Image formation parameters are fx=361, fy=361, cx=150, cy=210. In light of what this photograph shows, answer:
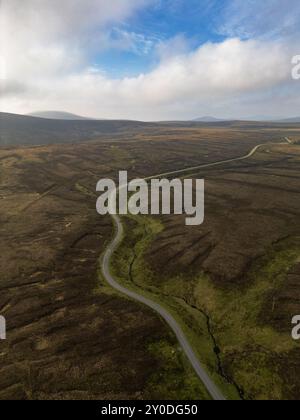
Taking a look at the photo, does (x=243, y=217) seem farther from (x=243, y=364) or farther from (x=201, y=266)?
(x=243, y=364)

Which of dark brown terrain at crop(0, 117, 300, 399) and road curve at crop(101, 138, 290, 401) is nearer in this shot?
road curve at crop(101, 138, 290, 401)

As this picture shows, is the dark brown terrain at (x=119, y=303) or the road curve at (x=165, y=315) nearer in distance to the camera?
the road curve at (x=165, y=315)

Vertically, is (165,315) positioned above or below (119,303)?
below

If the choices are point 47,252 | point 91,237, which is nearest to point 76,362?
point 47,252

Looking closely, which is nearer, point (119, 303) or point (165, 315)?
point (165, 315)

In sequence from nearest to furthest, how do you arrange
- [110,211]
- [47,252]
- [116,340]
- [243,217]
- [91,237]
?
[116,340] → [47,252] → [91,237] → [243,217] → [110,211]

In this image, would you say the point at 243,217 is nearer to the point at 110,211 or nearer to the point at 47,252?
the point at 110,211
